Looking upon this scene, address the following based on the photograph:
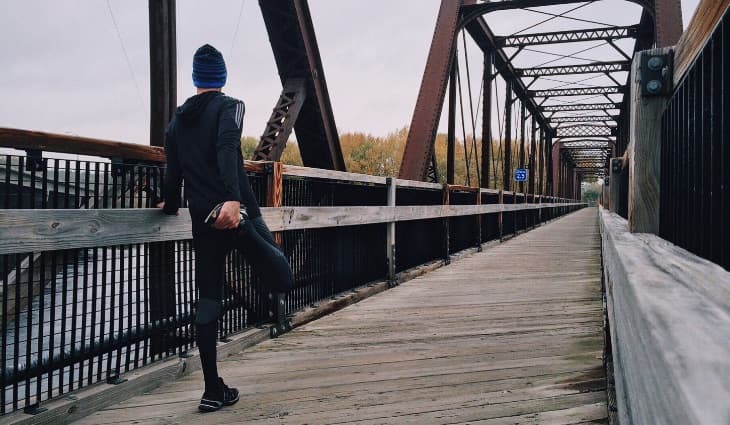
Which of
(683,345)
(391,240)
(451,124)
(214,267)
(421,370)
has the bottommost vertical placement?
(421,370)

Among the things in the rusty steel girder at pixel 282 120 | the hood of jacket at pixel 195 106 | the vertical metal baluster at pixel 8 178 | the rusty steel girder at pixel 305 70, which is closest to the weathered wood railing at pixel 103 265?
the vertical metal baluster at pixel 8 178

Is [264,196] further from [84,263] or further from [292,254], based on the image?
[84,263]

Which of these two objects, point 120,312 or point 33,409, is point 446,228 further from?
point 33,409

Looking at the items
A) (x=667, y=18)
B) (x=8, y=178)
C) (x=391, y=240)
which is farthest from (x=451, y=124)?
(x=8, y=178)

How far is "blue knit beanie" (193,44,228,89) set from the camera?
2336mm

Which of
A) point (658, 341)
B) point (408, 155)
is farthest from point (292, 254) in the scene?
point (408, 155)

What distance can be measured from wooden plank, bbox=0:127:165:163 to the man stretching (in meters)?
0.23

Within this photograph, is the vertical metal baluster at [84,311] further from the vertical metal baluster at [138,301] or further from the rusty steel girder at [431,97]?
the rusty steel girder at [431,97]

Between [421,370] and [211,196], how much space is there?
4.53 feet

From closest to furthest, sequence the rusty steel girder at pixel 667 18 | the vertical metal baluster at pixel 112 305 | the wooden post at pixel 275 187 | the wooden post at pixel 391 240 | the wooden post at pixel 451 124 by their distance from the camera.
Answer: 1. the vertical metal baluster at pixel 112 305
2. the wooden post at pixel 275 187
3. the wooden post at pixel 391 240
4. the rusty steel girder at pixel 667 18
5. the wooden post at pixel 451 124

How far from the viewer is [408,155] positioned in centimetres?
948

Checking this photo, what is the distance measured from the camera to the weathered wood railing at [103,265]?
2.00 metres

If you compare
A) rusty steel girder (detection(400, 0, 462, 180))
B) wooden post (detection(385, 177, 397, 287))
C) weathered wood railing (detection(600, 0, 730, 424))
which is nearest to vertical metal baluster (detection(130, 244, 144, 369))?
weathered wood railing (detection(600, 0, 730, 424))

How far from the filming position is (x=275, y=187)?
138 inches
